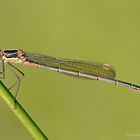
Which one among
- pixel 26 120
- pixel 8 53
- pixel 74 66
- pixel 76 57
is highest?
pixel 26 120

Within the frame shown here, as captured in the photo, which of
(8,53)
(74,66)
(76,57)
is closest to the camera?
(8,53)

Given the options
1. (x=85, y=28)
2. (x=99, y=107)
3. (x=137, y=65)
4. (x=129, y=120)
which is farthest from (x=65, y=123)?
(x=85, y=28)

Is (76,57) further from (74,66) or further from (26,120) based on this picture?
(26,120)

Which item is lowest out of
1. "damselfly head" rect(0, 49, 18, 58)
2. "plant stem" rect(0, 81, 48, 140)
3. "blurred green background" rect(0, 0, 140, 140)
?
"blurred green background" rect(0, 0, 140, 140)

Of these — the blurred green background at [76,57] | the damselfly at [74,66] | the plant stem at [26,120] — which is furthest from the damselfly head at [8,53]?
the plant stem at [26,120]

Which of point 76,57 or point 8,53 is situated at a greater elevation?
point 8,53

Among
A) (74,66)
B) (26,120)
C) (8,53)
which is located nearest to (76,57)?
(74,66)

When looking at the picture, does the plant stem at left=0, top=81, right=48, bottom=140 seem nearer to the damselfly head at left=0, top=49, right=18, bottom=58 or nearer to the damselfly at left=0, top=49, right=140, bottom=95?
the damselfly head at left=0, top=49, right=18, bottom=58

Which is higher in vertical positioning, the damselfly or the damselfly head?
the damselfly head

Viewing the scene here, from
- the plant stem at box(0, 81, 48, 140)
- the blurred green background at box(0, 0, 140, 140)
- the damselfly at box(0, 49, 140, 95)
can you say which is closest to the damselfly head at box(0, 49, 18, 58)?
the damselfly at box(0, 49, 140, 95)

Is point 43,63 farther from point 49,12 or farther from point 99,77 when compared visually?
point 49,12
